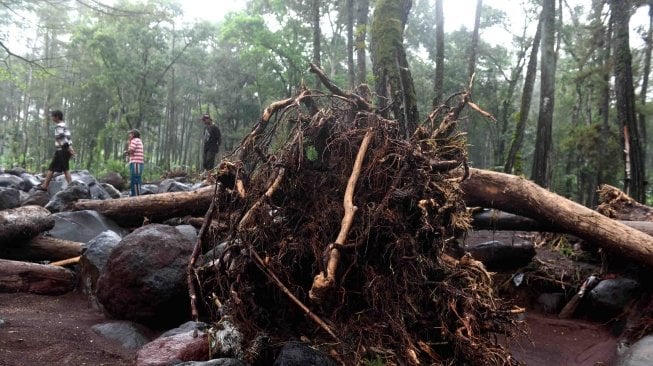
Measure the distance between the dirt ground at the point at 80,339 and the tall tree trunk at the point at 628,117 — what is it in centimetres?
646

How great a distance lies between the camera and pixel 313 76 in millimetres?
29297

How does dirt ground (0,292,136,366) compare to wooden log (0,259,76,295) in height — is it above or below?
below

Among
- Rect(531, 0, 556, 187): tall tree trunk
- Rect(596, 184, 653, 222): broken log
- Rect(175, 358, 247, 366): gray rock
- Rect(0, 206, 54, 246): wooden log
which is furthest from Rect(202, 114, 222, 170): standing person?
Rect(175, 358, 247, 366): gray rock

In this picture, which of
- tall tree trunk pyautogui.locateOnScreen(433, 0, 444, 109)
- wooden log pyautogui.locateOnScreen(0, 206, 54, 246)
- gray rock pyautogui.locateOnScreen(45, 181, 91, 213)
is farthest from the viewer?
tall tree trunk pyautogui.locateOnScreen(433, 0, 444, 109)

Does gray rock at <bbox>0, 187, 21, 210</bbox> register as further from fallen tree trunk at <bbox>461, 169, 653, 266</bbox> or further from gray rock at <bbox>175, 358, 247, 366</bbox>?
fallen tree trunk at <bbox>461, 169, 653, 266</bbox>

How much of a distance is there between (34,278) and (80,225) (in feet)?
6.67

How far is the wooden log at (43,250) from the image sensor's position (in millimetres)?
6949

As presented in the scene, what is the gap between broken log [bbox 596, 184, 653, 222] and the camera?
26.4ft

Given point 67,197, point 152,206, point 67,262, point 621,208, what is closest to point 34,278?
point 67,262

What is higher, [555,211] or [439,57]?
[439,57]

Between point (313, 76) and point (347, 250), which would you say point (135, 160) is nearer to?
point (347, 250)

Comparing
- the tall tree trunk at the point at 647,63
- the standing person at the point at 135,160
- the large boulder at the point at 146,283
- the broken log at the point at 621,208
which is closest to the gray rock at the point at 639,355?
the broken log at the point at 621,208

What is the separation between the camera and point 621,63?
1245 centimetres

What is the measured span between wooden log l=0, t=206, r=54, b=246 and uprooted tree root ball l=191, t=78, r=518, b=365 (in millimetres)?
3532
